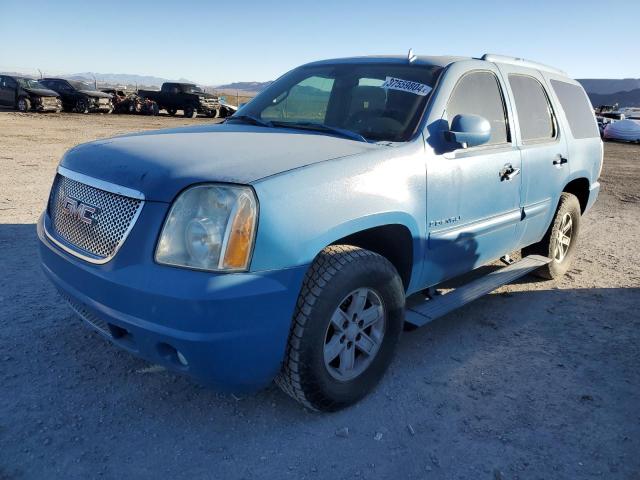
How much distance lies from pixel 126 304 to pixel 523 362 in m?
2.48

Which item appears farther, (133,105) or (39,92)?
(133,105)

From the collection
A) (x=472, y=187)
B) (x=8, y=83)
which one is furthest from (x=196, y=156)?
(x=8, y=83)

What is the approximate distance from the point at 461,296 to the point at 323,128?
1410 millimetres

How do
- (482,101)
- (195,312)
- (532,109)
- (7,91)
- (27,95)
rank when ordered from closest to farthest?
(195,312) < (482,101) < (532,109) < (27,95) < (7,91)

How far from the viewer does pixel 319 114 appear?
363cm

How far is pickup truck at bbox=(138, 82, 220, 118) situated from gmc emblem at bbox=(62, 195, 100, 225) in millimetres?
24883

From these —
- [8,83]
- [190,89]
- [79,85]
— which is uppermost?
[190,89]

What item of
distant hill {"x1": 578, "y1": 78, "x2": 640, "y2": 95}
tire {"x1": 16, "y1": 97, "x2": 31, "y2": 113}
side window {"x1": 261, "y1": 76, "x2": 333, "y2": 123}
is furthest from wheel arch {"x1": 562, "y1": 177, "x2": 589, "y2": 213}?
distant hill {"x1": 578, "y1": 78, "x2": 640, "y2": 95}

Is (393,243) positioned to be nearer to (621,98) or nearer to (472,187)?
(472,187)

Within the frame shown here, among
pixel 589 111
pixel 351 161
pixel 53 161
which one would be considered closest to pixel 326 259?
pixel 351 161

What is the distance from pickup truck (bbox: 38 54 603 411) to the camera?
221 cm

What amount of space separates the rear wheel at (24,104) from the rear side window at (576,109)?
23744 millimetres

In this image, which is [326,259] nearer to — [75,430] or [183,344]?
[183,344]

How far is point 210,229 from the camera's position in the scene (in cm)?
223
